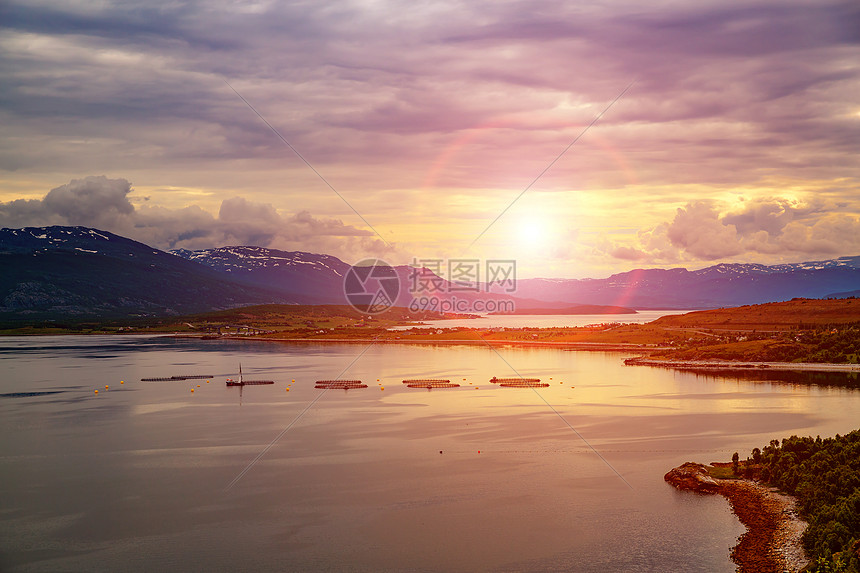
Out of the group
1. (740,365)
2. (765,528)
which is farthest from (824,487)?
(740,365)

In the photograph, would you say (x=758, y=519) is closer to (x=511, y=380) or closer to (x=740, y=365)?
(x=511, y=380)

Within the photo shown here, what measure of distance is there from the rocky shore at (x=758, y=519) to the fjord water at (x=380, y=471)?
39.7 inches

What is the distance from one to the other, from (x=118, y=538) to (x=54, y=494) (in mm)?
11545

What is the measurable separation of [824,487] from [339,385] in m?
72.3

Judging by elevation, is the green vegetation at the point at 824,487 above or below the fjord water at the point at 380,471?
above

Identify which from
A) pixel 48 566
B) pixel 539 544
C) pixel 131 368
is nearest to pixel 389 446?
pixel 539 544

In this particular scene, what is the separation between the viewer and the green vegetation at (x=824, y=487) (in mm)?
29844

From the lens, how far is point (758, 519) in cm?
3728

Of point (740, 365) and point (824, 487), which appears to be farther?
point (740, 365)

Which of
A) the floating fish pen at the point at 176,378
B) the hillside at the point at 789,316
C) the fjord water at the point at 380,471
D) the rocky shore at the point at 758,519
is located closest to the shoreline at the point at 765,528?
the rocky shore at the point at 758,519

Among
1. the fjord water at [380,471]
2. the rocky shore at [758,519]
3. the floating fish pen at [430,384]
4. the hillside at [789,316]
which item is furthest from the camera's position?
the hillside at [789,316]

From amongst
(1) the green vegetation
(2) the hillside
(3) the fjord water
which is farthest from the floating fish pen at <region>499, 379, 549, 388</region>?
(2) the hillside

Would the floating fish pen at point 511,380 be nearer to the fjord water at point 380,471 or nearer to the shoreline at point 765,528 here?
the fjord water at point 380,471

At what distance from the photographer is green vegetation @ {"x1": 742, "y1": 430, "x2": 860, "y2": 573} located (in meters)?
29.8
